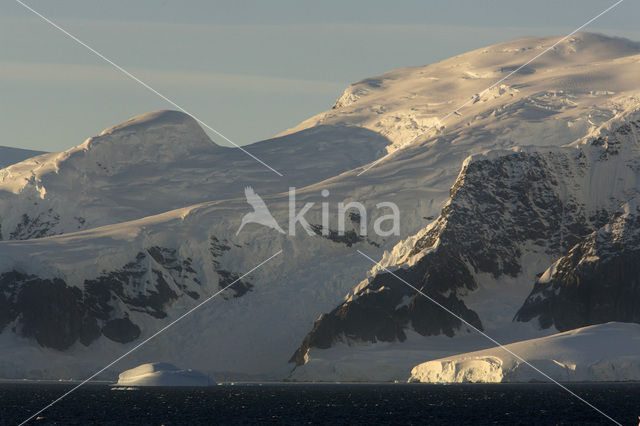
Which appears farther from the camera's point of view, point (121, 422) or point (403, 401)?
point (403, 401)

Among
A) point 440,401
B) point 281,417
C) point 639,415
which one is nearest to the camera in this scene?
point 639,415

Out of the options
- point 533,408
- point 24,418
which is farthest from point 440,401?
point 24,418

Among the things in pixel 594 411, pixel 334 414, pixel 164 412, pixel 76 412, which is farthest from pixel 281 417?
pixel 594 411

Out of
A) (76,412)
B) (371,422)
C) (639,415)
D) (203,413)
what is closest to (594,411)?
(639,415)

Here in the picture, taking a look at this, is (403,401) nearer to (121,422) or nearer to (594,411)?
(594,411)

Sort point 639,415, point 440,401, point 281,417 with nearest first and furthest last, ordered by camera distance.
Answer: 1. point 639,415
2. point 281,417
3. point 440,401

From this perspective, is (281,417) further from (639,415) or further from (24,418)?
(639,415)

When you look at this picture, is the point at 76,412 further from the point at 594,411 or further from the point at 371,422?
the point at 594,411

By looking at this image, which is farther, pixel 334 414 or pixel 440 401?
pixel 440 401
